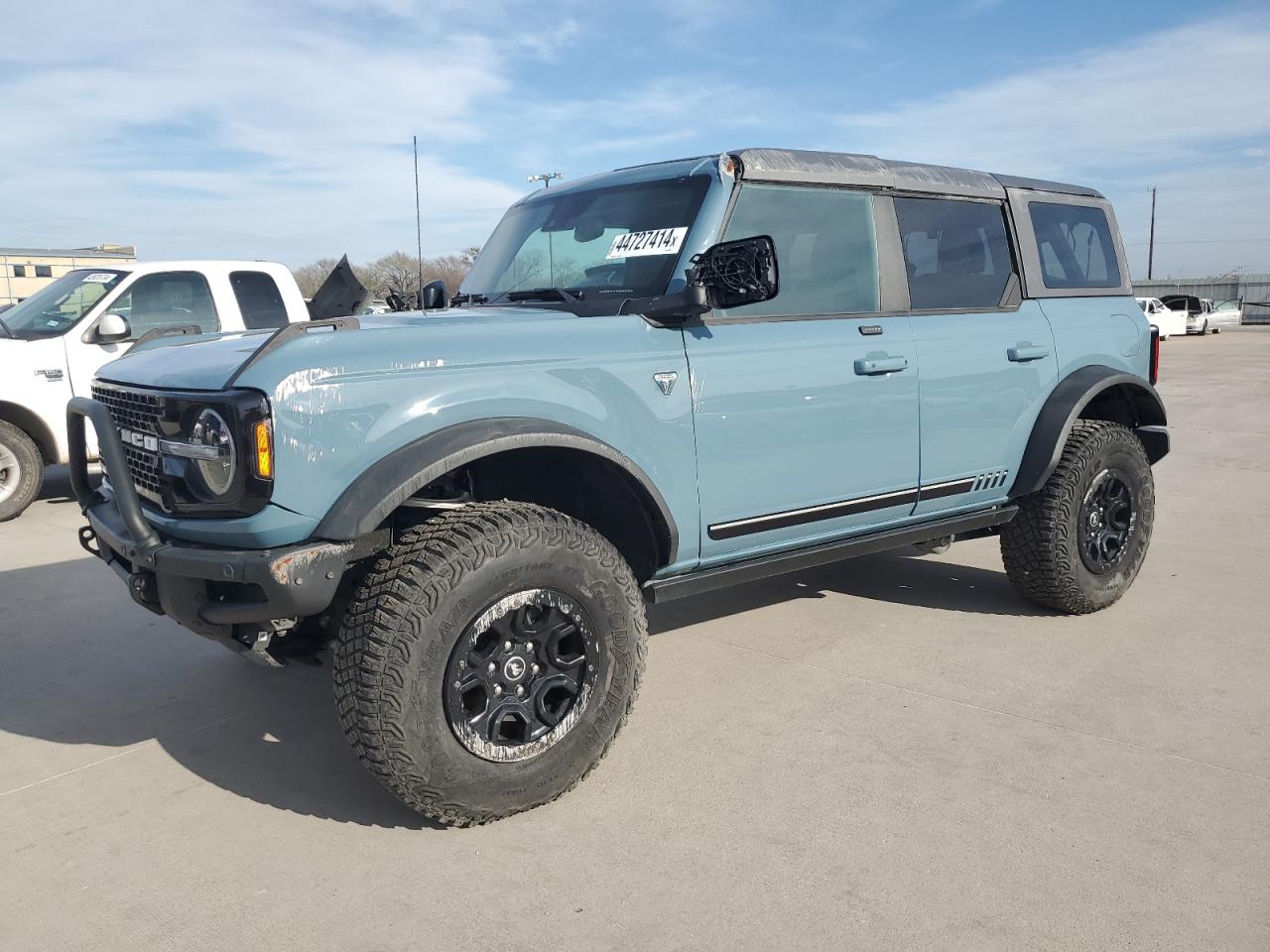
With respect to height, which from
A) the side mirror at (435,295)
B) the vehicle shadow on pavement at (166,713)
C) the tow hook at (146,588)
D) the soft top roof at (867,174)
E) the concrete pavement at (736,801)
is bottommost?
the concrete pavement at (736,801)

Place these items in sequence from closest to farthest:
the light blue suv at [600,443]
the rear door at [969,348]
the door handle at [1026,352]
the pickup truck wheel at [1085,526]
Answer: the light blue suv at [600,443]
the rear door at [969,348]
the door handle at [1026,352]
the pickup truck wheel at [1085,526]

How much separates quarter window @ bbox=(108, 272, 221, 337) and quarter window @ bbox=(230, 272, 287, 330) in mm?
226

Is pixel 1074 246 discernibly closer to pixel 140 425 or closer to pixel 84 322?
pixel 140 425

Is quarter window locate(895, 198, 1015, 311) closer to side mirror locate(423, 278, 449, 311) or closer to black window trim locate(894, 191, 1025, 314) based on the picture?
black window trim locate(894, 191, 1025, 314)

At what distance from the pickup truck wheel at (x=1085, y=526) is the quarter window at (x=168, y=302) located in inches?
251

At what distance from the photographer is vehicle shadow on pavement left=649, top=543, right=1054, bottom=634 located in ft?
16.7

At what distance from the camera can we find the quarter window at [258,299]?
853cm

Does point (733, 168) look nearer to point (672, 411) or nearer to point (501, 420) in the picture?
point (672, 411)

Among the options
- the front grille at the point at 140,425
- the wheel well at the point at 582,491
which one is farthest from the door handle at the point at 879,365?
the front grille at the point at 140,425

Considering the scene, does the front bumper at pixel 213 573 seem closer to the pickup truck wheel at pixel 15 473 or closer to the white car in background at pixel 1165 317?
the pickup truck wheel at pixel 15 473

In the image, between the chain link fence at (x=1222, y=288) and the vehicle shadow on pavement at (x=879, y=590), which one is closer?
the vehicle shadow on pavement at (x=879, y=590)

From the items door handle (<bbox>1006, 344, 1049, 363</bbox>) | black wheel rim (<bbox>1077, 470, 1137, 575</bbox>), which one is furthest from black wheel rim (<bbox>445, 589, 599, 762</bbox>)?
black wheel rim (<bbox>1077, 470, 1137, 575</bbox>)

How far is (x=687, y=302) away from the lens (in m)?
3.34

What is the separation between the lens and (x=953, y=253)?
447cm
